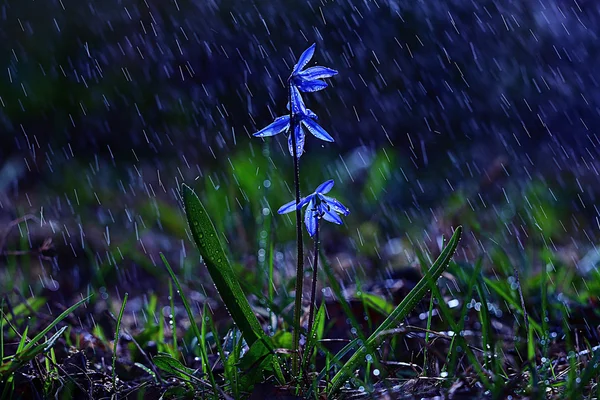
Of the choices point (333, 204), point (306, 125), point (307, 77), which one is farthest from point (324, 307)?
point (307, 77)

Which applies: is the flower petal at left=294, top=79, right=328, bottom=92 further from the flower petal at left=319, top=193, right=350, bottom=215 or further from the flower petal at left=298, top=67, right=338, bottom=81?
the flower petal at left=319, top=193, right=350, bottom=215

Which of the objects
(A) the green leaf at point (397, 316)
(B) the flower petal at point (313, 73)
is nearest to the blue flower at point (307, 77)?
(B) the flower petal at point (313, 73)

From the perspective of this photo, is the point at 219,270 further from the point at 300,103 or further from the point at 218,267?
the point at 300,103

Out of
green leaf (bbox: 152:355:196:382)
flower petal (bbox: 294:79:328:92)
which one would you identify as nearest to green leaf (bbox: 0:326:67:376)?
green leaf (bbox: 152:355:196:382)

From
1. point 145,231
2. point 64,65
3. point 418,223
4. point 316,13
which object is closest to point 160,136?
point 64,65

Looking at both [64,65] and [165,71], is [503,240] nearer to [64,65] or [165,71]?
[165,71]

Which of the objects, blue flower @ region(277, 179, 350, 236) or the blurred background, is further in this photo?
the blurred background

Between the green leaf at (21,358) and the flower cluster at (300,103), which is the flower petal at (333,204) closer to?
the flower cluster at (300,103)
